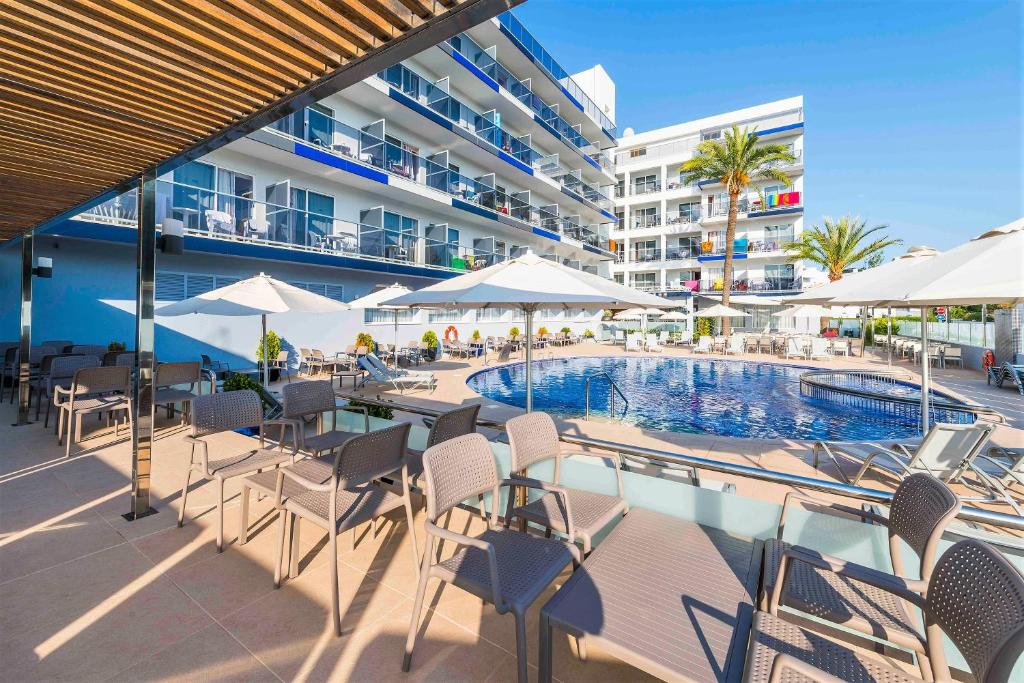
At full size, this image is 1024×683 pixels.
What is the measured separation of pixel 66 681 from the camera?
2.21 m

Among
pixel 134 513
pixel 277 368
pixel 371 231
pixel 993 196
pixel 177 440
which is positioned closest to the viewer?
pixel 134 513

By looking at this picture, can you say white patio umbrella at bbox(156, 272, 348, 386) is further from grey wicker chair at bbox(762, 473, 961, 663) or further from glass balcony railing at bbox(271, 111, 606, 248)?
glass balcony railing at bbox(271, 111, 606, 248)

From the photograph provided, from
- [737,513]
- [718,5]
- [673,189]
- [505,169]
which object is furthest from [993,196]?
[737,513]

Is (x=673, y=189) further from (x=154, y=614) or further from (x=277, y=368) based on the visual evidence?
(x=154, y=614)

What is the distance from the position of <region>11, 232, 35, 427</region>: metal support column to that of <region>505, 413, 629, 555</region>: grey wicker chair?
8467mm

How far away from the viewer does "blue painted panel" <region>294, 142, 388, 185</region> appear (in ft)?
44.4

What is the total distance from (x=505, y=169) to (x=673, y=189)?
20843 mm

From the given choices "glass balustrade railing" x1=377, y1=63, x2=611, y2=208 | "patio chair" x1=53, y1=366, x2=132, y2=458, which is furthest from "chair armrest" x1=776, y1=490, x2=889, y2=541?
"glass balustrade railing" x1=377, y1=63, x2=611, y2=208

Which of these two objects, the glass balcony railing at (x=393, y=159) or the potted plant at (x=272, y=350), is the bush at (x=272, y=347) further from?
the glass balcony railing at (x=393, y=159)

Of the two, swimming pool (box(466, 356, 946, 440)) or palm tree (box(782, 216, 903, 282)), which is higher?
palm tree (box(782, 216, 903, 282))

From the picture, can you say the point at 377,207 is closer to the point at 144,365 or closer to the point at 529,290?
the point at 144,365

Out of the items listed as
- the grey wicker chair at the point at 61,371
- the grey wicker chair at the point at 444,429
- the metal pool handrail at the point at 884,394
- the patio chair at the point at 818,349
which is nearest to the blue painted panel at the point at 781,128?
the patio chair at the point at 818,349

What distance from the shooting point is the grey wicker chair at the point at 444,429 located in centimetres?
368

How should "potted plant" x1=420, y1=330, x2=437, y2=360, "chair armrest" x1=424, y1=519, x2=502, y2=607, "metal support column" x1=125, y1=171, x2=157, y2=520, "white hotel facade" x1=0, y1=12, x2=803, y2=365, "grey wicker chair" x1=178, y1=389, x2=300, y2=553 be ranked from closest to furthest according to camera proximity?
1. "chair armrest" x1=424, y1=519, x2=502, y2=607
2. "grey wicker chair" x1=178, y1=389, x2=300, y2=553
3. "metal support column" x1=125, y1=171, x2=157, y2=520
4. "white hotel facade" x1=0, y1=12, x2=803, y2=365
5. "potted plant" x1=420, y1=330, x2=437, y2=360
